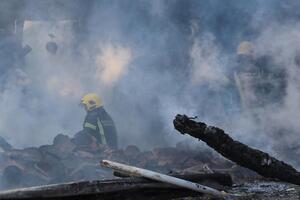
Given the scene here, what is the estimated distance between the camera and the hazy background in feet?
40.9

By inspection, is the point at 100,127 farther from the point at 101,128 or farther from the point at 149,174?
the point at 149,174

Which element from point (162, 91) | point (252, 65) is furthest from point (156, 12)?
point (252, 65)

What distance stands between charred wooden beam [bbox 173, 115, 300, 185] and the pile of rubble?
4260 mm

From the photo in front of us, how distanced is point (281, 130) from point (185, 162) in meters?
2.56

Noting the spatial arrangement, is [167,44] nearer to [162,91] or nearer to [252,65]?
[162,91]

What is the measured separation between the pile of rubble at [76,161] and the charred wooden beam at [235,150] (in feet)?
14.0

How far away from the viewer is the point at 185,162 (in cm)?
856

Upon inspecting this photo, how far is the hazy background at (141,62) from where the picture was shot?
12.5 metres

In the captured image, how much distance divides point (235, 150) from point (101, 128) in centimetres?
723

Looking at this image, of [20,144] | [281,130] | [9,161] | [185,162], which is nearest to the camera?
[185,162]

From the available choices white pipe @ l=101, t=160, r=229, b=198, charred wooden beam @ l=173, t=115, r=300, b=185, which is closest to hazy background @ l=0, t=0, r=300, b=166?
charred wooden beam @ l=173, t=115, r=300, b=185

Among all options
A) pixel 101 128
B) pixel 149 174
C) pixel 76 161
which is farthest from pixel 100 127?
pixel 149 174

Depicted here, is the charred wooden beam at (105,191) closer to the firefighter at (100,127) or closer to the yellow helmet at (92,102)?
the firefighter at (100,127)

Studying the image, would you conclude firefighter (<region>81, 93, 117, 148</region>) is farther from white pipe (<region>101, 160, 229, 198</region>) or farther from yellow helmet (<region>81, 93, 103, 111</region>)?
white pipe (<region>101, 160, 229, 198</region>)
